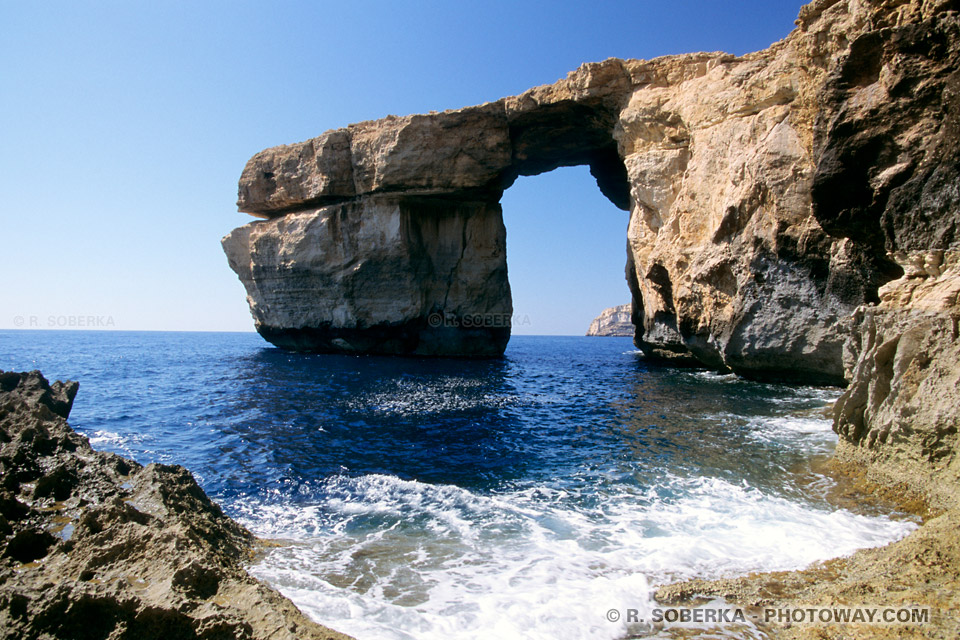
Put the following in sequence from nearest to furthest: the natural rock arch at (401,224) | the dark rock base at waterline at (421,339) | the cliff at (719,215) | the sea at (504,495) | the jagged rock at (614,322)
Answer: the sea at (504,495) < the cliff at (719,215) < the natural rock arch at (401,224) < the dark rock base at waterline at (421,339) < the jagged rock at (614,322)

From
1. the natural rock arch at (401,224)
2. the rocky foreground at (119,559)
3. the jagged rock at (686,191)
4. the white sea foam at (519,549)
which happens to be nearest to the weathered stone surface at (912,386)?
the jagged rock at (686,191)

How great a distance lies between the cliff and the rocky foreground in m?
7.84

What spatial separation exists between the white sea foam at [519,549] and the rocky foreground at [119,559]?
3.03ft

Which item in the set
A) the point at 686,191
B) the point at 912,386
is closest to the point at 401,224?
the point at 686,191

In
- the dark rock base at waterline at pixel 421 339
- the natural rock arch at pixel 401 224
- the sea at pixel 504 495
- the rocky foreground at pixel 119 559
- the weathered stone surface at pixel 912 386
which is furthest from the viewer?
the dark rock base at waterline at pixel 421 339

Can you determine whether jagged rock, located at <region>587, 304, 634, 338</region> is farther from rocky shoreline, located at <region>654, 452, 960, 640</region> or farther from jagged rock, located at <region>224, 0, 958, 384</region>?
rocky shoreline, located at <region>654, 452, 960, 640</region>

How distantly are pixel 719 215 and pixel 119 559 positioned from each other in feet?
60.6

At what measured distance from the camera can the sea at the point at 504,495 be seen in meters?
4.47

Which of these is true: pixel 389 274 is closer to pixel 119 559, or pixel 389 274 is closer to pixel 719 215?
pixel 719 215

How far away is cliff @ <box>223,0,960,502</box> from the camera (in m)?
7.63

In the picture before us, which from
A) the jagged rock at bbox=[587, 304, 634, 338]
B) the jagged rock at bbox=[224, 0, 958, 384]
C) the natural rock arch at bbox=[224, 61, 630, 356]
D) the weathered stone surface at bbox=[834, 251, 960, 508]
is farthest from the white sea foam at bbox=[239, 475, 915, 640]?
the jagged rock at bbox=[587, 304, 634, 338]

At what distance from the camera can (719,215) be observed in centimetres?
1702

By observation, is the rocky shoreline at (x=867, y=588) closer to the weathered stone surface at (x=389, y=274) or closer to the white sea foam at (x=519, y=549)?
the white sea foam at (x=519, y=549)

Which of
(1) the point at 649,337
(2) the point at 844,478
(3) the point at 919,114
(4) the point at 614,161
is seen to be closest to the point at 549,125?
(4) the point at 614,161
